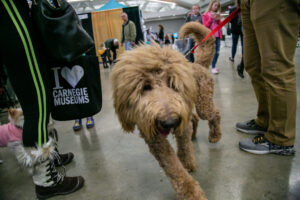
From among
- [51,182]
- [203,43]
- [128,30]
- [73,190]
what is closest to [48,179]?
[51,182]

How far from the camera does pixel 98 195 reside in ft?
5.01

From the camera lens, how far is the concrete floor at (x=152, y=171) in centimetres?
140

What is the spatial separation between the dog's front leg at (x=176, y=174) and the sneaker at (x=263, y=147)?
2.61 feet

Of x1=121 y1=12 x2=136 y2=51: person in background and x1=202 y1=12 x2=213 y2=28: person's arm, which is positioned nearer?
x1=202 y1=12 x2=213 y2=28: person's arm

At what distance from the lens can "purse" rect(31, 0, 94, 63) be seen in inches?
47.1

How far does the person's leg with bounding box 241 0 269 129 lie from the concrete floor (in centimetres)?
33

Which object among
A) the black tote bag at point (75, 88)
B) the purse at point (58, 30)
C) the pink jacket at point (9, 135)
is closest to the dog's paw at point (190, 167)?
the black tote bag at point (75, 88)

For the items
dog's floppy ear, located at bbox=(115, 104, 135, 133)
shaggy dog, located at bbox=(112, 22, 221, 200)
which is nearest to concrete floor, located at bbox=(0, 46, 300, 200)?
shaggy dog, located at bbox=(112, 22, 221, 200)

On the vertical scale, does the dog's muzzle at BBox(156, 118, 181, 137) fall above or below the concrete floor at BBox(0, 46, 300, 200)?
above

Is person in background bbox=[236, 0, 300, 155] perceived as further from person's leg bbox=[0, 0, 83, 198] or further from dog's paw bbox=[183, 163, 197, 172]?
person's leg bbox=[0, 0, 83, 198]

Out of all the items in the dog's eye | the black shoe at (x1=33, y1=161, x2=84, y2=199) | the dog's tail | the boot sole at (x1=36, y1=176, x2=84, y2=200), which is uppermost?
the dog's tail

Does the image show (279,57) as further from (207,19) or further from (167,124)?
(207,19)

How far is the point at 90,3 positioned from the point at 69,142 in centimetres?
2504

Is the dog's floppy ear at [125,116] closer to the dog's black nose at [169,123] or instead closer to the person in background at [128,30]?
the dog's black nose at [169,123]
